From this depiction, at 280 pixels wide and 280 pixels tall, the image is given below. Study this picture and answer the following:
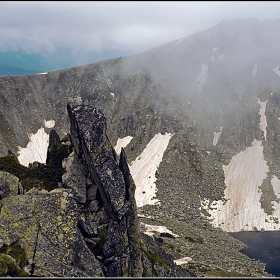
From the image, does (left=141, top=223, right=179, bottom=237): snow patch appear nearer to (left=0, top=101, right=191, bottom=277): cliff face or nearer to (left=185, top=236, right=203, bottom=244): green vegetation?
(left=185, top=236, right=203, bottom=244): green vegetation

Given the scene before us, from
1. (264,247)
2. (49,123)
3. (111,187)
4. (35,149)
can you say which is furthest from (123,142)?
(111,187)

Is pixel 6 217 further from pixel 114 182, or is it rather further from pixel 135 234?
pixel 135 234

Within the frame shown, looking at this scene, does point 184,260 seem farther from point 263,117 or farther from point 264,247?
point 263,117

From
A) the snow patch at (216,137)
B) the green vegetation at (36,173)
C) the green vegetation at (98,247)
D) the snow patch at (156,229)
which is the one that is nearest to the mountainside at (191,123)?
the snow patch at (216,137)

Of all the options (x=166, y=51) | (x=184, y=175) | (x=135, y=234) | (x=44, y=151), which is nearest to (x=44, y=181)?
(x=135, y=234)

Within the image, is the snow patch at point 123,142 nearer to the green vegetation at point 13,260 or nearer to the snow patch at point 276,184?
the snow patch at point 276,184
